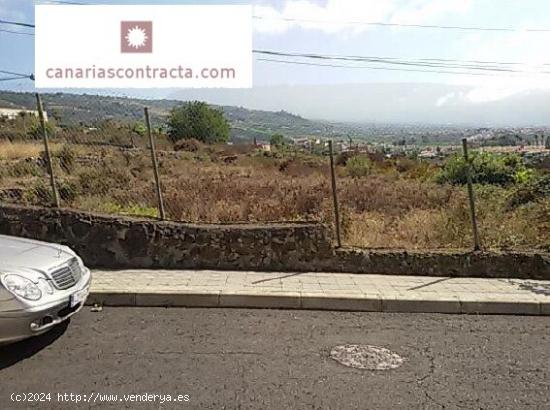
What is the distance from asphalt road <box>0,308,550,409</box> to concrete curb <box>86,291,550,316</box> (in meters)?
0.14

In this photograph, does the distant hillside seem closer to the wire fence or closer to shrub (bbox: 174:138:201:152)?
the wire fence

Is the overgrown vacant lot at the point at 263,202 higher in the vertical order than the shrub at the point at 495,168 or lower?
lower

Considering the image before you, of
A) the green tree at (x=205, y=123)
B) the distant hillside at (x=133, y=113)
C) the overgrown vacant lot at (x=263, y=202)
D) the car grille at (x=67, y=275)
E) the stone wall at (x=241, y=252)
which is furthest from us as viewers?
the green tree at (x=205, y=123)

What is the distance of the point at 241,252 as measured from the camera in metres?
6.41

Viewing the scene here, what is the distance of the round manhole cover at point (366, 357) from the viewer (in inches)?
148

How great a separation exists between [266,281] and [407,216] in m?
3.79

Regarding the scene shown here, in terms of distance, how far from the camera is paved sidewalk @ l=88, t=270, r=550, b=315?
5199 mm

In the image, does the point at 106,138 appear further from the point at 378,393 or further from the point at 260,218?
the point at 378,393

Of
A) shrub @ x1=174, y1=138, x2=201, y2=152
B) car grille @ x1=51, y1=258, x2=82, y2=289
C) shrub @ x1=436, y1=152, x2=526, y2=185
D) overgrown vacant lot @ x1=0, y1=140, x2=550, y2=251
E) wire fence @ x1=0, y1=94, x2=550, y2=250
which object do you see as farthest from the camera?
shrub @ x1=174, y1=138, x2=201, y2=152

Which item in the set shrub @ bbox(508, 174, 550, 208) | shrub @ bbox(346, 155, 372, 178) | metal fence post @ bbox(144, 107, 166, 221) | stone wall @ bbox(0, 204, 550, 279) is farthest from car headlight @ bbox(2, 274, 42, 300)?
shrub @ bbox(346, 155, 372, 178)

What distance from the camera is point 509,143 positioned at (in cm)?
2103

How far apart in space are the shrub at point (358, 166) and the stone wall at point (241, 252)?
13027 millimetres

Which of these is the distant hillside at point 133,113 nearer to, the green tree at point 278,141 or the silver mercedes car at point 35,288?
the green tree at point 278,141

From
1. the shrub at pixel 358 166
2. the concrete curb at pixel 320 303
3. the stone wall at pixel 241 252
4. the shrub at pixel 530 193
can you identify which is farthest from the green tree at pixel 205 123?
the concrete curb at pixel 320 303
